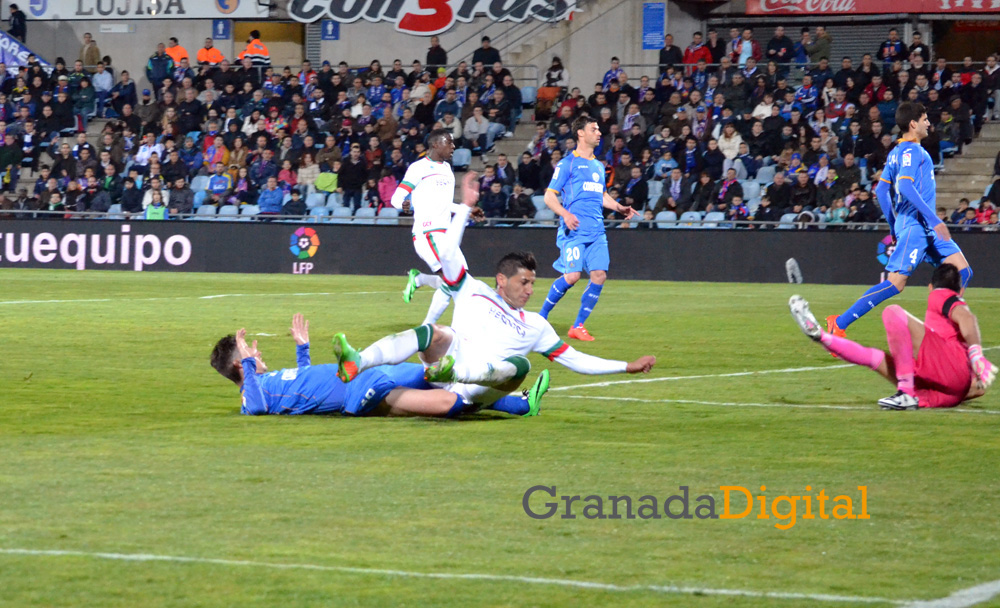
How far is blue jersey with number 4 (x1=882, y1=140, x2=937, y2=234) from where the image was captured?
1205cm

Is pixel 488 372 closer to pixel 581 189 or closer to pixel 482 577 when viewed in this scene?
pixel 482 577

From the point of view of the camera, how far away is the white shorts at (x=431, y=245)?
41.3 feet

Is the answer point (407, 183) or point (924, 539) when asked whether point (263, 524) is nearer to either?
point (924, 539)

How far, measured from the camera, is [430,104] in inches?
1244

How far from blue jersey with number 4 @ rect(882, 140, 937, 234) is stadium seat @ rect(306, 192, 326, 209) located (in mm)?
19467

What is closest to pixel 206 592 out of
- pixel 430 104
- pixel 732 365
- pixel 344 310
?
pixel 732 365

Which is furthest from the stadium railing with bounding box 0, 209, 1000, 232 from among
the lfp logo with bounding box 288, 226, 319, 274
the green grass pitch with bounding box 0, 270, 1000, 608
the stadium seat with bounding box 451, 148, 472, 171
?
the green grass pitch with bounding box 0, 270, 1000, 608

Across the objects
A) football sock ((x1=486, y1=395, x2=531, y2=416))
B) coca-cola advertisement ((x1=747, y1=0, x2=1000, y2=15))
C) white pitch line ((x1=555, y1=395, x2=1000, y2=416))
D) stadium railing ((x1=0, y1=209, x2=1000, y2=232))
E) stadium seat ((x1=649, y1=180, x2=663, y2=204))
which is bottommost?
white pitch line ((x1=555, y1=395, x2=1000, y2=416))

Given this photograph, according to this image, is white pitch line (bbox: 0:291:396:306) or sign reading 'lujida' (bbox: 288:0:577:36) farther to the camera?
sign reading 'lujida' (bbox: 288:0:577:36)

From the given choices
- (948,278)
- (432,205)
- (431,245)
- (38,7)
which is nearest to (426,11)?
(38,7)

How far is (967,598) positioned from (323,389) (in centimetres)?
487

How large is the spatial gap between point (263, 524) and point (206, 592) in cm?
→ 102

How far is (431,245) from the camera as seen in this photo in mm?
12836

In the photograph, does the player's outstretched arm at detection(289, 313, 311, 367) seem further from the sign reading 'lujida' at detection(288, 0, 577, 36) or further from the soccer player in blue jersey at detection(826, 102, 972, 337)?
the sign reading 'lujida' at detection(288, 0, 577, 36)
